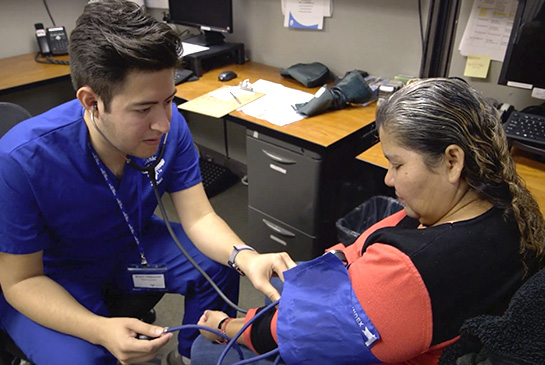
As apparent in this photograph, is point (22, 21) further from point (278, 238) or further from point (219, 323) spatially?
point (219, 323)

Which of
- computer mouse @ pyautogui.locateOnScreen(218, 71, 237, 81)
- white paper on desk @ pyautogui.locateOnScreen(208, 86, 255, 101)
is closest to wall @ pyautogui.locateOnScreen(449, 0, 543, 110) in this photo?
Answer: white paper on desk @ pyautogui.locateOnScreen(208, 86, 255, 101)

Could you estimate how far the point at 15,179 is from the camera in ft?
3.21

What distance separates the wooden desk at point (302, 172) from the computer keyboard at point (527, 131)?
0.49 metres

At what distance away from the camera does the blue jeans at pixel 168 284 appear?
105cm

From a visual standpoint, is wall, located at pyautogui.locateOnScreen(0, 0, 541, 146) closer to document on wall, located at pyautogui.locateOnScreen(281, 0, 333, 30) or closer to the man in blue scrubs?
document on wall, located at pyautogui.locateOnScreen(281, 0, 333, 30)

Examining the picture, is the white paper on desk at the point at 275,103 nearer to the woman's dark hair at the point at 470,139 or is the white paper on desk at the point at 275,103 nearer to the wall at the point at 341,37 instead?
A: the wall at the point at 341,37

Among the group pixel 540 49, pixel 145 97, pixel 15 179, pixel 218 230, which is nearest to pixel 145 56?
pixel 145 97

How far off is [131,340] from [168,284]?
332mm

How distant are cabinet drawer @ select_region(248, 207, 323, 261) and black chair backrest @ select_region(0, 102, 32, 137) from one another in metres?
1.00

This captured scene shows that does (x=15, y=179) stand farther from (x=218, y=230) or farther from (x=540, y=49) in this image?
(x=540, y=49)

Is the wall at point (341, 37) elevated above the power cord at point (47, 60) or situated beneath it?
elevated above

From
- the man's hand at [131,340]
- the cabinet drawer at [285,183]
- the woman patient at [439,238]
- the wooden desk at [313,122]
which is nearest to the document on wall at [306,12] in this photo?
the wooden desk at [313,122]

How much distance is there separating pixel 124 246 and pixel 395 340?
0.83 m

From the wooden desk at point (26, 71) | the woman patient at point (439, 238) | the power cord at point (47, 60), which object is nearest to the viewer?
the woman patient at point (439, 238)
